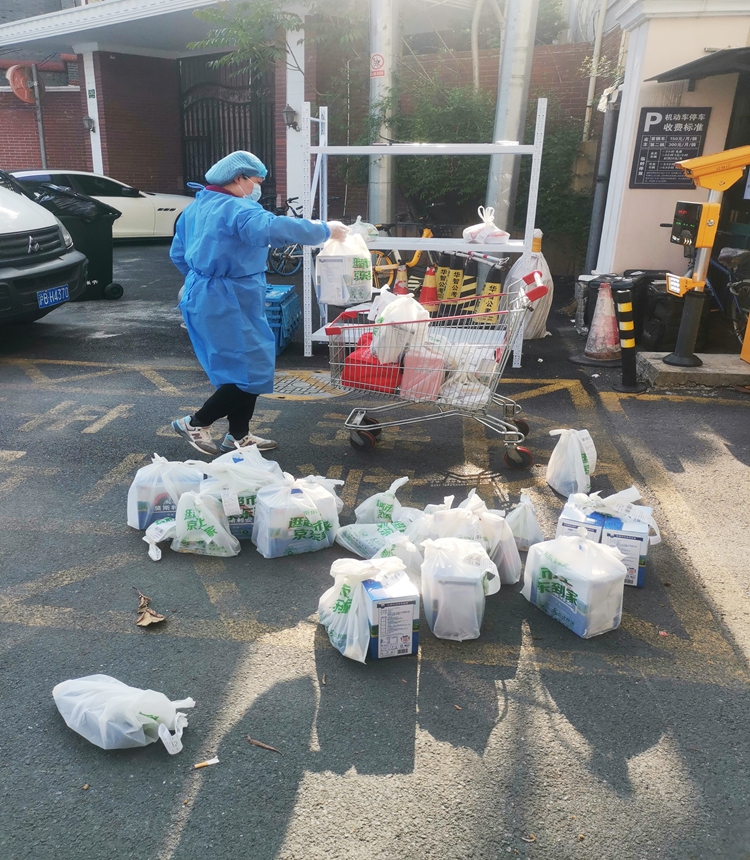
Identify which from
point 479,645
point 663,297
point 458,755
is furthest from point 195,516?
point 663,297

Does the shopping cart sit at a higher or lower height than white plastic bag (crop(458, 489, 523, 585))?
higher

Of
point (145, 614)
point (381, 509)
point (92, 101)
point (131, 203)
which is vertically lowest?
point (145, 614)

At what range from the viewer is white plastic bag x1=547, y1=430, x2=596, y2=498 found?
4223mm

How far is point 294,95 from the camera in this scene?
13562 millimetres

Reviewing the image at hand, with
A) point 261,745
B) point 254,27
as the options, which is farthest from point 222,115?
point 261,745

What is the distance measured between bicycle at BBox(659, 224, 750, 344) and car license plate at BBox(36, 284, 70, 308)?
600cm

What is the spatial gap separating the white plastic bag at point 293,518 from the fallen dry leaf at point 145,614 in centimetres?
62

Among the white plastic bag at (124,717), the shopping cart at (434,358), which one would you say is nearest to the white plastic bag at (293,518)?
the shopping cart at (434,358)

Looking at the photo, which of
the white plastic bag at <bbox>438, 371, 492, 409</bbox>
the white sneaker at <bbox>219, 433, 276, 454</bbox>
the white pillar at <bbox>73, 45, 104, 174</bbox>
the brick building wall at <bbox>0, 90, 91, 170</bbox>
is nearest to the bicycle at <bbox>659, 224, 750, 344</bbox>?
the white plastic bag at <bbox>438, 371, 492, 409</bbox>

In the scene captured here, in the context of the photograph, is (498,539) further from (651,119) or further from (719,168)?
(651,119)

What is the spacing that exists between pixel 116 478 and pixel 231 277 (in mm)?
1431

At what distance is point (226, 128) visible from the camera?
1705cm

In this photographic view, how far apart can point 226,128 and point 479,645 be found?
1663 cm

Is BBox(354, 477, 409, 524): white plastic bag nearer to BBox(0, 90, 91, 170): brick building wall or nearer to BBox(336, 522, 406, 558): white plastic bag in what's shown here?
BBox(336, 522, 406, 558): white plastic bag
